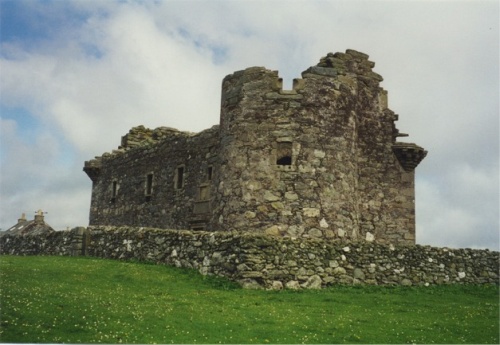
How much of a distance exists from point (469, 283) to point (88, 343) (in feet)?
44.2

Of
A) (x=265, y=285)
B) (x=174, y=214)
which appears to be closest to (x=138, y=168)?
(x=174, y=214)

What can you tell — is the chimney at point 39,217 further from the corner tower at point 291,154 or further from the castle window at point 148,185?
the corner tower at point 291,154

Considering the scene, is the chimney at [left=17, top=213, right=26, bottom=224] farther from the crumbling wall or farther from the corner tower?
the corner tower

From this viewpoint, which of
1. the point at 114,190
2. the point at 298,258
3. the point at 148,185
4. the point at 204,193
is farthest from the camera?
the point at 114,190

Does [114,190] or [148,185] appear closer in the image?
[148,185]

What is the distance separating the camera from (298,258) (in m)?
16.6

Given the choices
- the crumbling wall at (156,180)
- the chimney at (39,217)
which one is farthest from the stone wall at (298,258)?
the chimney at (39,217)

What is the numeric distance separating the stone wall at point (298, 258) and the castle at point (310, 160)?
2.27m

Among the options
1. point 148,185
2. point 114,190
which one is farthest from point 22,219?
point 148,185

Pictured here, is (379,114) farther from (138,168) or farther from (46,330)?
(46,330)

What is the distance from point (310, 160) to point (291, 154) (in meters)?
0.68

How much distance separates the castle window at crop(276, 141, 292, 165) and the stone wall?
3583 millimetres

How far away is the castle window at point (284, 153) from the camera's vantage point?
65.7 ft

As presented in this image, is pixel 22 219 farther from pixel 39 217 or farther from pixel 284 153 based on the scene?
pixel 284 153
